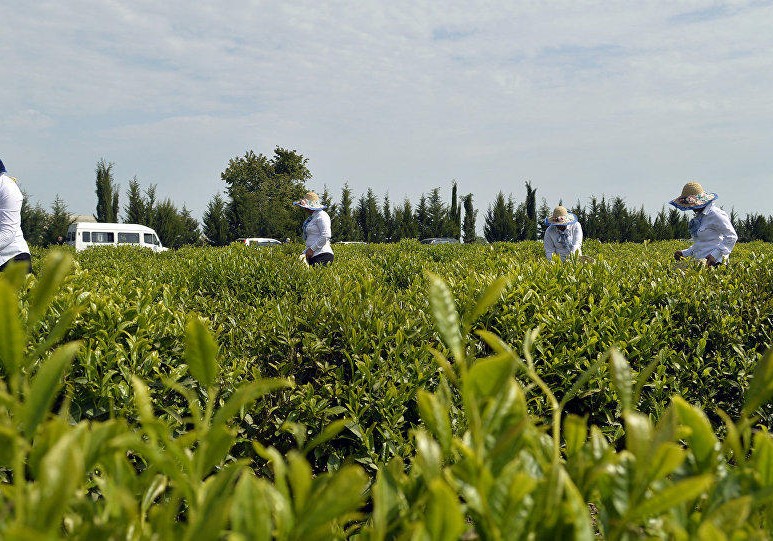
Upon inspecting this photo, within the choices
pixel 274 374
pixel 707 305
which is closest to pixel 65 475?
pixel 274 374

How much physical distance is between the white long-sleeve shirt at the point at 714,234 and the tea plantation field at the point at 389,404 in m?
Result: 1.87

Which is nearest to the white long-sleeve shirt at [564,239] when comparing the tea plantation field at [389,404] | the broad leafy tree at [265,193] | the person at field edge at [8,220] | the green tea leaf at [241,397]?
the tea plantation field at [389,404]

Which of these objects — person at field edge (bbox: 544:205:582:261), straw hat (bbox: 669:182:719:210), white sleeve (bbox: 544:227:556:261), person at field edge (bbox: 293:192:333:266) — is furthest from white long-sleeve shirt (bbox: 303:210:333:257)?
straw hat (bbox: 669:182:719:210)

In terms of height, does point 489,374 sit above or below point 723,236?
below

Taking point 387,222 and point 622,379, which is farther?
point 387,222

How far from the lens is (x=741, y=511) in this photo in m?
0.86

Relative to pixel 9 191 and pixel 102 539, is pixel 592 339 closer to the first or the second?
pixel 102 539

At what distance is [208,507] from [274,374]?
301 centimetres

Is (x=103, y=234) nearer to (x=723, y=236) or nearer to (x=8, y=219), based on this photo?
(x=8, y=219)

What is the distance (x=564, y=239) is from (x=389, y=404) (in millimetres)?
7227

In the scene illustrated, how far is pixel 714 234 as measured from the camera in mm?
7699

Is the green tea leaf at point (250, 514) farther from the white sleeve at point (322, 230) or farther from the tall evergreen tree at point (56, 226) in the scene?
the tall evergreen tree at point (56, 226)

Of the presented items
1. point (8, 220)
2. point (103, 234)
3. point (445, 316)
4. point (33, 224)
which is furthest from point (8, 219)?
point (33, 224)

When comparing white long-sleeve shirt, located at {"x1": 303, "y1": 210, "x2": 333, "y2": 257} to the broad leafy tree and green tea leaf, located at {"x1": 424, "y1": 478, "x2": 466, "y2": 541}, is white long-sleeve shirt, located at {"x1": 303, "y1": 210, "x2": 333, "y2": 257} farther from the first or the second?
the broad leafy tree
